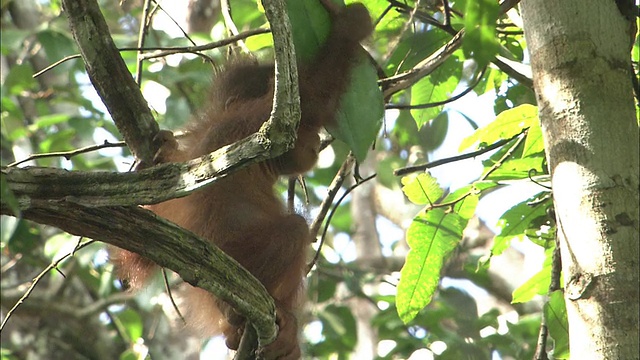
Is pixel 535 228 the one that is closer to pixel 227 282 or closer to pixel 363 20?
pixel 363 20

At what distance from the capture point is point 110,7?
6945mm

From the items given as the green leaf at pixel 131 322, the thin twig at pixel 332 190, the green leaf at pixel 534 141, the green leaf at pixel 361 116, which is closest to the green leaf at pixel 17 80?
the green leaf at pixel 131 322

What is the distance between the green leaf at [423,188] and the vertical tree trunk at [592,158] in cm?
59

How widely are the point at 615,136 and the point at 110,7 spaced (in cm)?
600

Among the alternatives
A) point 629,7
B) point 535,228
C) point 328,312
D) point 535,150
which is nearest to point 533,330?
point 328,312

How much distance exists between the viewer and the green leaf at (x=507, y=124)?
83.9 inches

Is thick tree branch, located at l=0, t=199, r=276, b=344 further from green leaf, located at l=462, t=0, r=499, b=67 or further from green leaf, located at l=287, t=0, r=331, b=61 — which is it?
green leaf, located at l=462, t=0, r=499, b=67

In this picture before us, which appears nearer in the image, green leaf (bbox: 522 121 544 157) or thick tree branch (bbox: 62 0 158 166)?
thick tree branch (bbox: 62 0 158 166)

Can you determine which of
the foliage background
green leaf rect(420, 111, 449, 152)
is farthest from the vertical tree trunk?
green leaf rect(420, 111, 449, 152)

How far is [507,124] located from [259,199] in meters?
0.74

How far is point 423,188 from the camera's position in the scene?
225 cm

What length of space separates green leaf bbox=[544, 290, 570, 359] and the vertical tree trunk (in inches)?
16.0

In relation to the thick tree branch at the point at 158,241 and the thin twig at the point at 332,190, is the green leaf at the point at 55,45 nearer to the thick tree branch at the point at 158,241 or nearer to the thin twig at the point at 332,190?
the thin twig at the point at 332,190

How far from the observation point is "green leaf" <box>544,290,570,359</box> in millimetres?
2000
